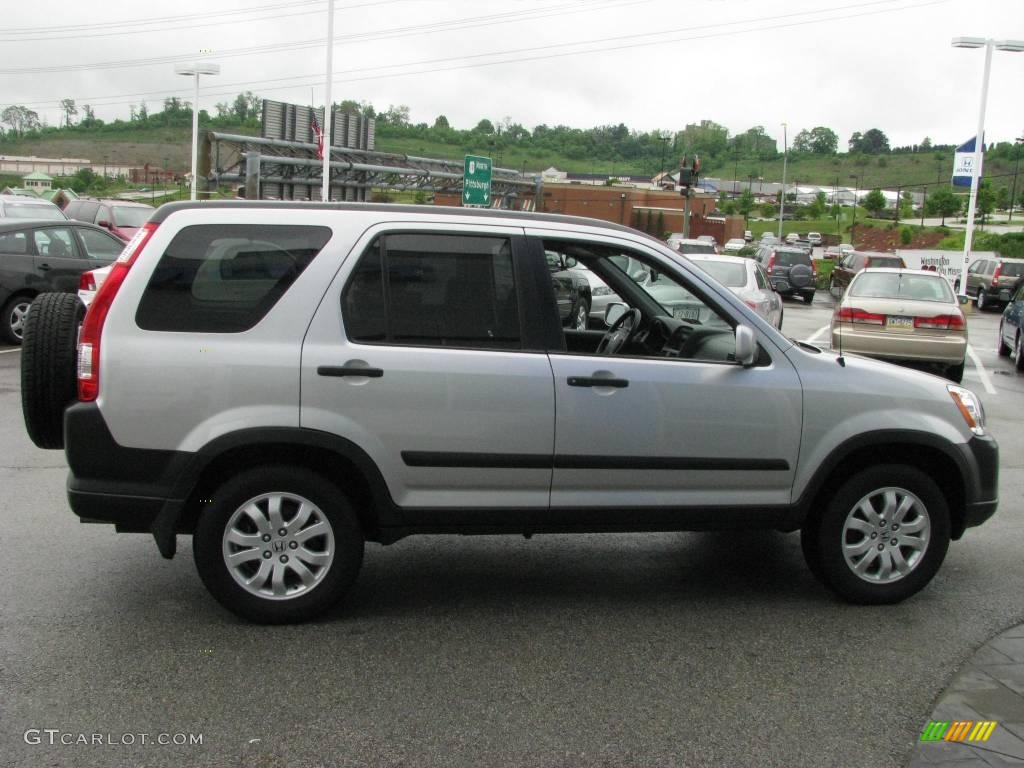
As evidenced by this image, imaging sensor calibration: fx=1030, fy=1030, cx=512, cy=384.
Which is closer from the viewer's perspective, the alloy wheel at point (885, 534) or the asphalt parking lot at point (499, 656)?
the asphalt parking lot at point (499, 656)

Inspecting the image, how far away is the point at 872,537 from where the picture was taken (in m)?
5.19

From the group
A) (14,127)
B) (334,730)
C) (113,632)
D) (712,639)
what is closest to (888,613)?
(712,639)

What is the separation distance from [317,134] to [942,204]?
7786 cm

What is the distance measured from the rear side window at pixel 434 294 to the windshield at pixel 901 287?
33.8 ft

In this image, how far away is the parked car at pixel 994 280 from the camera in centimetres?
3322

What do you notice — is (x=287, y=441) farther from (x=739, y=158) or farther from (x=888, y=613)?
(x=739, y=158)

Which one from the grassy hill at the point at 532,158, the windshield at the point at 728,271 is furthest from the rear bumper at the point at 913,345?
the grassy hill at the point at 532,158

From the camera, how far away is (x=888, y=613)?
518cm

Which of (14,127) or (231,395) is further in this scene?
(14,127)

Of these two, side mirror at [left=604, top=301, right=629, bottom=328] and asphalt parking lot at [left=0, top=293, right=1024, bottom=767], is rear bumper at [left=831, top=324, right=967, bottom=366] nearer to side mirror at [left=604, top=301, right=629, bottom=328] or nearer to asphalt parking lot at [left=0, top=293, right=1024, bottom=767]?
asphalt parking lot at [left=0, top=293, right=1024, bottom=767]

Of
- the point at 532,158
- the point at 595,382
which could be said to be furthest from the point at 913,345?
the point at 532,158

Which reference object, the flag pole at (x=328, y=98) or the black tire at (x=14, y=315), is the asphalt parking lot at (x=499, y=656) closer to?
the black tire at (x=14, y=315)

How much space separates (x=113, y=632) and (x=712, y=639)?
2.72 metres

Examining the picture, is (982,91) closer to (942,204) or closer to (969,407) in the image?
(969,407)
